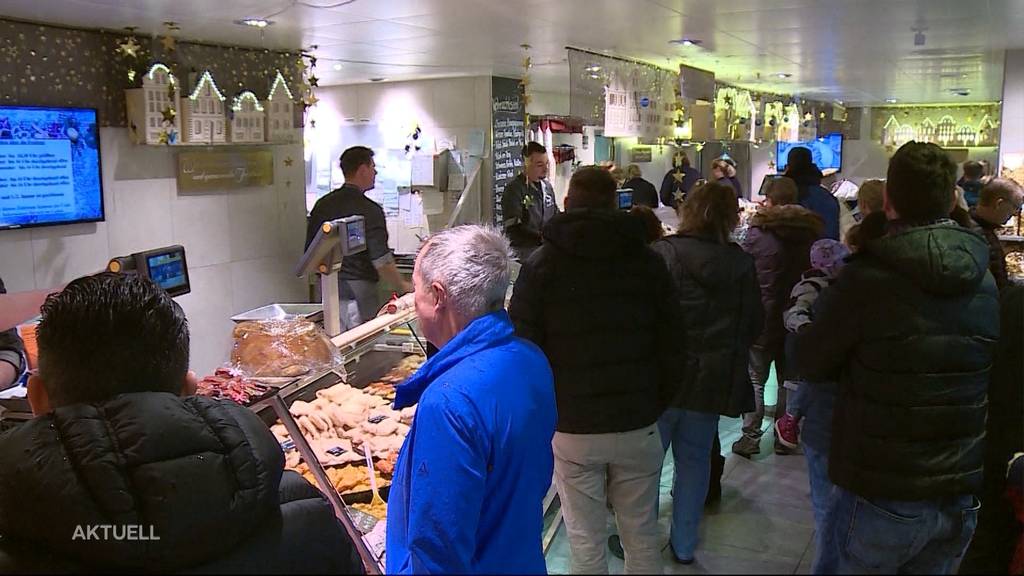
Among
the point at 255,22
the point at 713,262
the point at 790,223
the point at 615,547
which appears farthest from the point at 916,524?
the point at 255,22

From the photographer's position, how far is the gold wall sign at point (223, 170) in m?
5.56

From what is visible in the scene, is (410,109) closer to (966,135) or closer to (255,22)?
(255,22)

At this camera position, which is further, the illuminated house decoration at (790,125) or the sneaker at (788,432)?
the illuminated house decoration at (790,125)

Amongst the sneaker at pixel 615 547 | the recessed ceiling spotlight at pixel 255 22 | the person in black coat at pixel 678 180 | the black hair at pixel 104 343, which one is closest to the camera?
the black hair at pixel 104 343

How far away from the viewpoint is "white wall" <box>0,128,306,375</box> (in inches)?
188

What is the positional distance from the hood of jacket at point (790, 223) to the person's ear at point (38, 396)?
210 cm

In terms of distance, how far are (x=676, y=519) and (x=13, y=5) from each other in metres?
4.10

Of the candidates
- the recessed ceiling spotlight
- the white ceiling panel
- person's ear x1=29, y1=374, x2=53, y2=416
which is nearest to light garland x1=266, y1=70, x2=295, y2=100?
the white ceiling panel

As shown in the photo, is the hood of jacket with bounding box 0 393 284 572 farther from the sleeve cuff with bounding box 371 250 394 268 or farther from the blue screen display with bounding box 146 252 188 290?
the sleeve cuff with bounding box 371 250 394 268

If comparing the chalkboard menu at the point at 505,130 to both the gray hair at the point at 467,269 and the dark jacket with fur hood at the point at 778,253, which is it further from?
the gray hair at the point at 467,269

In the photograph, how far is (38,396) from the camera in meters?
1.34

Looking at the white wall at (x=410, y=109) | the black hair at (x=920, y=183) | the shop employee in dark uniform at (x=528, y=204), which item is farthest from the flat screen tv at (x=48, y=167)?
the black hair at (x=920, y=183)

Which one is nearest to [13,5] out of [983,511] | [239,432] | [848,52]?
[239,432]

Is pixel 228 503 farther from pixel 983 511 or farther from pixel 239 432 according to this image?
pixel 983 511
